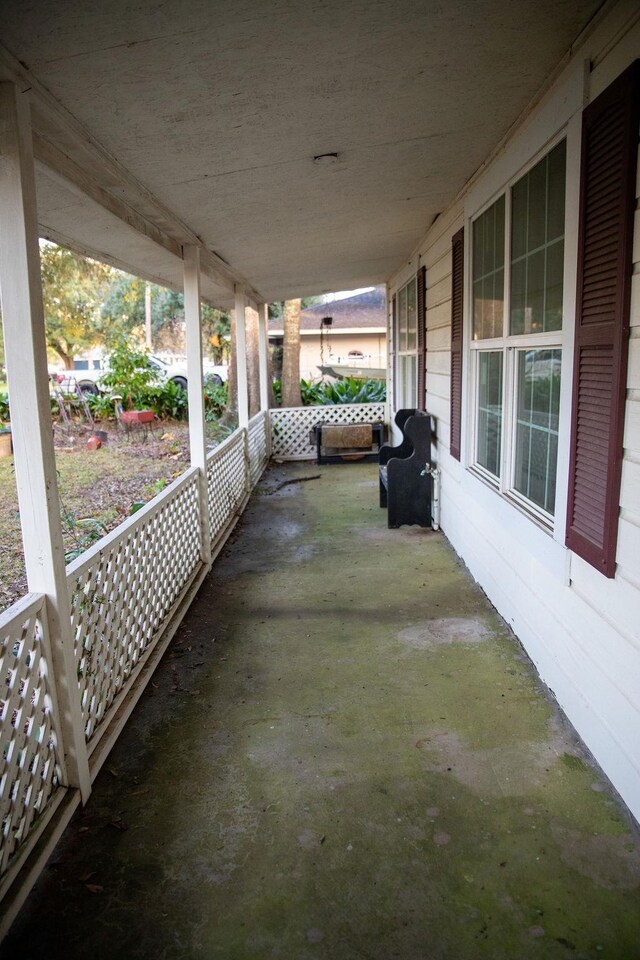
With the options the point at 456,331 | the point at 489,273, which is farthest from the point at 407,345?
the point at 489,273

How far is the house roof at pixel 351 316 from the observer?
71.3 ft

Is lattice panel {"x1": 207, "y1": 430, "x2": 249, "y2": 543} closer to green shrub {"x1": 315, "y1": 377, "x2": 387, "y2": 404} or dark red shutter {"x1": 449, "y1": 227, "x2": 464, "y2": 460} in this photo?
dark red shutter {"x1": 449, "y1": 227, "x2": 464, "y2": 460}

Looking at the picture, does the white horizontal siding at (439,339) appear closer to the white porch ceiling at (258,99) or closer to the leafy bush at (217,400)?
the white porch ceiling at (258,99)

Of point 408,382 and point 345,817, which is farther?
point 408,382

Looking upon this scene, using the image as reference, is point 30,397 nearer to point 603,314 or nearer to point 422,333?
point 603,314

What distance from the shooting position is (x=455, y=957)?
1.69 metres

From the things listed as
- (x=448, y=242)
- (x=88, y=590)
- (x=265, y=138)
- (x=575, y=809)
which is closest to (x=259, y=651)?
(x=88, y=590)

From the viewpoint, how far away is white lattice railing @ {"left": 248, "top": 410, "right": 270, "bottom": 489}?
8.36 meters

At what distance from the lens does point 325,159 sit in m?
3.12

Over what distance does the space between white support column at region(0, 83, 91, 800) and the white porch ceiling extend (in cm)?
24

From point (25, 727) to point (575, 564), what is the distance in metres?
2.11

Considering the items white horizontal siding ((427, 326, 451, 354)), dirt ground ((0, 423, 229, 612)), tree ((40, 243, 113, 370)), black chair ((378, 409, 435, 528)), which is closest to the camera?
white horizontal siding ((427, 326, 451, 354))

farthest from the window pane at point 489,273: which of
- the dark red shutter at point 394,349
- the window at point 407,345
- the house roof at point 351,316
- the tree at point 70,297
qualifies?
the house roof at point 351,316

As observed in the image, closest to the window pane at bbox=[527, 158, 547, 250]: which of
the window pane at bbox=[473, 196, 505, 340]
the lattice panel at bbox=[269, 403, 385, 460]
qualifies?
the window pane at bbox=[473, 196, 505, 340]
